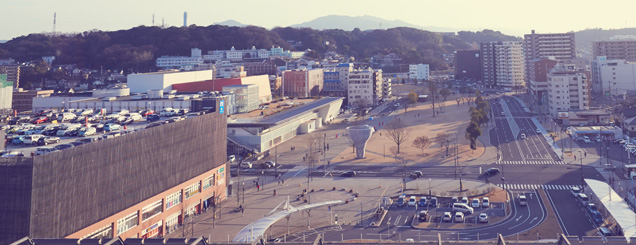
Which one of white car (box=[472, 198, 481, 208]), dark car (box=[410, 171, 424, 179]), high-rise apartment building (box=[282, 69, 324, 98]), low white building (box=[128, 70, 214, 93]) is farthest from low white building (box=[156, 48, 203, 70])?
white car (box=[472, 198, 481, 208])

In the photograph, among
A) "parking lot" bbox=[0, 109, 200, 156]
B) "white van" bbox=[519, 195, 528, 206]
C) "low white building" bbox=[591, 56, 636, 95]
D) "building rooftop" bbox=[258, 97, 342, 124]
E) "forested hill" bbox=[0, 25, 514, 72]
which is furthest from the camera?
"forested hill" bbox=[0, 25, 514, 72]

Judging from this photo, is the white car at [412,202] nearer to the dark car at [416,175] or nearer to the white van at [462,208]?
the white van at [462,208]

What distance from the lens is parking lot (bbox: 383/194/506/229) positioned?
10539 mm

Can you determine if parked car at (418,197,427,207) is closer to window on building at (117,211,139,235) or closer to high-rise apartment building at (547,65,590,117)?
window on building at (117,211,139,235)

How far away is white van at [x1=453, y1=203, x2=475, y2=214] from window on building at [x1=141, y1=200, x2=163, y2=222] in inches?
257

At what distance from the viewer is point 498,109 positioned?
33969 mm

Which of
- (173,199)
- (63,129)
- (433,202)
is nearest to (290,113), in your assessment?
(433,202)

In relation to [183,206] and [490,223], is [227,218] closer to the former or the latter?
[183,206]

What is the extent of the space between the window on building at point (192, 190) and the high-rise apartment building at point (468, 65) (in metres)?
50.0

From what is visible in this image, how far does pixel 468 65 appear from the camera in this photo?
5775cm

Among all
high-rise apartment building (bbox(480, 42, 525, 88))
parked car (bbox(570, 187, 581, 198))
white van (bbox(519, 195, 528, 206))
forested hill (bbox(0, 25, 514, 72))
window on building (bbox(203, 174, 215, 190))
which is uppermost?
forested hill (bbox(0, 25, 514, 72))

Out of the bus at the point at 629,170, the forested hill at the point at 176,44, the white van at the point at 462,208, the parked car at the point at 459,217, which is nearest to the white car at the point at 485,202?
the white van at the point at 462,208

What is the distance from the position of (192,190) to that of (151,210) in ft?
5.73

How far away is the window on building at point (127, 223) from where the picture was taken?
8.94 metres
